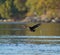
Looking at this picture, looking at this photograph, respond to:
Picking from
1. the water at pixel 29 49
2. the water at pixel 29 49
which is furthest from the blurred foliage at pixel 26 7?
the water at pixel 29 49

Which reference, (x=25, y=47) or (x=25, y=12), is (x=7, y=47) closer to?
(x=25, y=47)

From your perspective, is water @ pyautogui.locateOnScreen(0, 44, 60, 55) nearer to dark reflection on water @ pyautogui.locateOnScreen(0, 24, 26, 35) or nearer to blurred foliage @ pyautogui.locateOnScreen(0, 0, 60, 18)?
dark reflection on water @ pyautogui.locateOnScreen(0, 24, 26, 35)

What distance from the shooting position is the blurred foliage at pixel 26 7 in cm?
9494

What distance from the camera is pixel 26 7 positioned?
101000 millimetres

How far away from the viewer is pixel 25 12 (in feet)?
332

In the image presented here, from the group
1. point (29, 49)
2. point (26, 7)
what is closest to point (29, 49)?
point (29, 49)

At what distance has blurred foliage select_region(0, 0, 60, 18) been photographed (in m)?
94.9

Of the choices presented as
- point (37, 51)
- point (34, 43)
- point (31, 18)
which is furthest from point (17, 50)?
point (31, 18)

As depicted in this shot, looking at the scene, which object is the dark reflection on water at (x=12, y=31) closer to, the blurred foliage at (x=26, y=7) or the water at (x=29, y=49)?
the water at (x=29, y=49)

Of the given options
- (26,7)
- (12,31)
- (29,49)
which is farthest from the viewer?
(26,7)

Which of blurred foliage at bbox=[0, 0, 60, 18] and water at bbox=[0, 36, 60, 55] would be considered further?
blurred foliage at bbox=[0, 0, 60, 18]

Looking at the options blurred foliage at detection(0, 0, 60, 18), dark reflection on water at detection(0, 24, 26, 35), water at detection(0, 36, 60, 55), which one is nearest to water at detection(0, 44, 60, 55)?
water at detection(0, 36, 60, 55)

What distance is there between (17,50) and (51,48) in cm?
216

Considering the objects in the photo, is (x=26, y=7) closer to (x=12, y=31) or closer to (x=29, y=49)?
(x=12, y=31)
